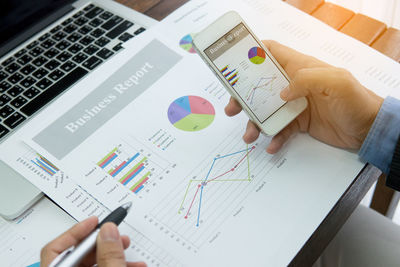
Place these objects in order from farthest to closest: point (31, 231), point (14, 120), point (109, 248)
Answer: point (14, 120) → point (31, 231) → point (109, 248)

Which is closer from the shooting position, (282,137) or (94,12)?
(282,137)

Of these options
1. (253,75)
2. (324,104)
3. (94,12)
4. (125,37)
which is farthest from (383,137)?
(94,12)

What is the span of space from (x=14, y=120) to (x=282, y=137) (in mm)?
407

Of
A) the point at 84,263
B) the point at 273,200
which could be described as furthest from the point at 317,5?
the point at 84,263

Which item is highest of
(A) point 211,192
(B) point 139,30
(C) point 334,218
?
(B) point 139,30

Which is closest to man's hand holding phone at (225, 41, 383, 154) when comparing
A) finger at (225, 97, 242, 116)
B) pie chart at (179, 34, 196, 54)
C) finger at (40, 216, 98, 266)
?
finger at (225, 97, 242, 116)

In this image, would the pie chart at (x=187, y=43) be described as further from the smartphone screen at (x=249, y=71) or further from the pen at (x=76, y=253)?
the pen at (x=76, y=253)

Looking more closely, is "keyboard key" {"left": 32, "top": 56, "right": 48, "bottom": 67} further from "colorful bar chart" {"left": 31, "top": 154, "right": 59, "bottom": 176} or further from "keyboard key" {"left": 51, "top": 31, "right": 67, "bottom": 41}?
"colorful bar chart" {"left": 31, "top": 154, "right": 59, "bottom": 176}

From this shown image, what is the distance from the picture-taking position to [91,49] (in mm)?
679

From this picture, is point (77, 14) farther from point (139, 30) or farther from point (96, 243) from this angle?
point (96, 243)

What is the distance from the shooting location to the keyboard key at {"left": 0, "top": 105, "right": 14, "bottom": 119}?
2.03 ft

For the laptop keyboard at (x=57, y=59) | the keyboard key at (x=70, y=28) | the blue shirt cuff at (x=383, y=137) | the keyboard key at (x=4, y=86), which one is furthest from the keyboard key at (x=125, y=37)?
the blue shirt cuff at (x=383, y=137)

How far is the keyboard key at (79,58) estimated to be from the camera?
67cm

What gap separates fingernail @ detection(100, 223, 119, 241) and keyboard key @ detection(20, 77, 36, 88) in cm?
34
